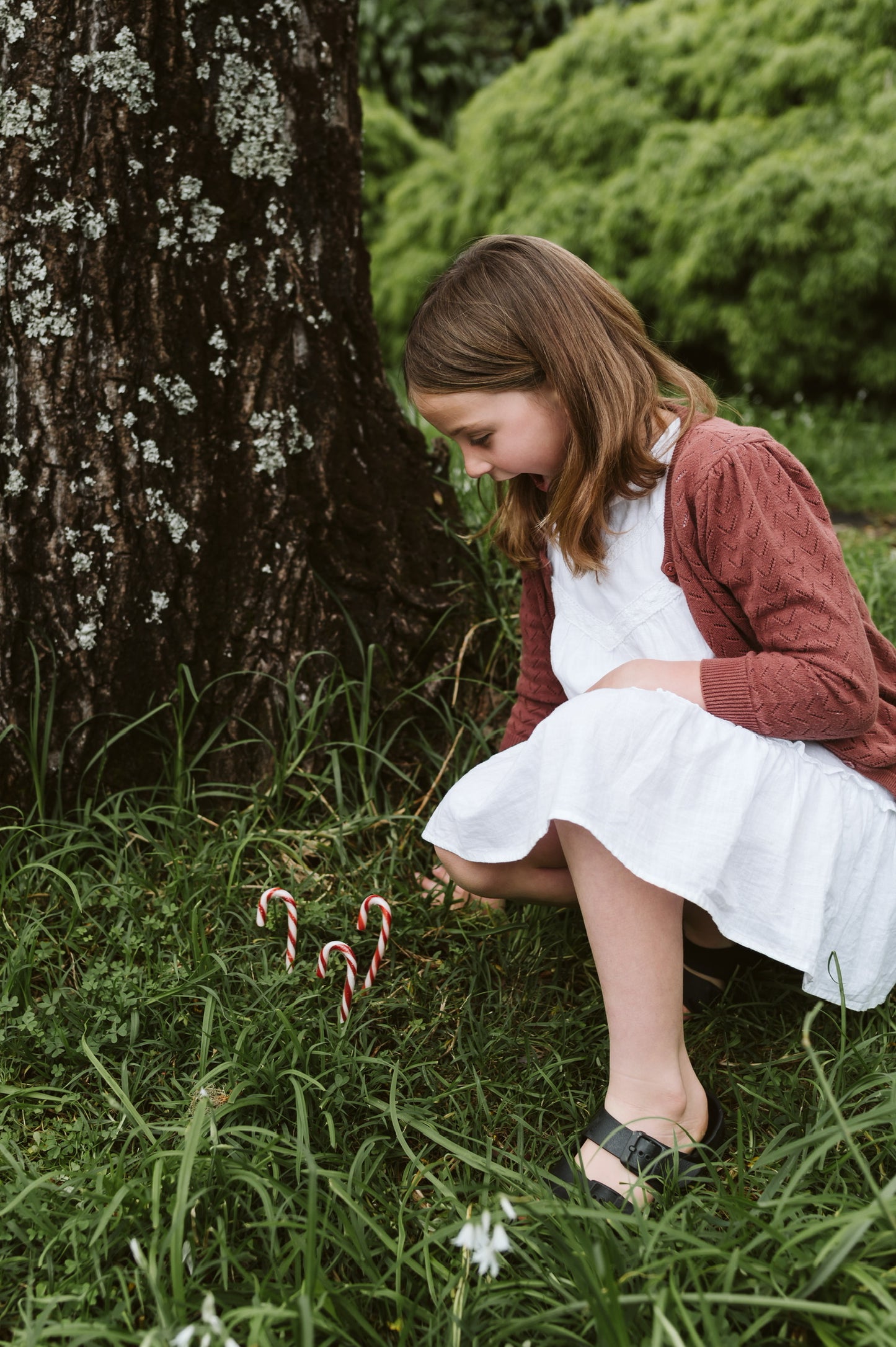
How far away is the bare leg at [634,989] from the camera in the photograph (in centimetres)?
141

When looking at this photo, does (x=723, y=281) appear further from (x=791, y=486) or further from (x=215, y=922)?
(x=215, y=922)

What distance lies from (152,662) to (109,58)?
1081 millimetres

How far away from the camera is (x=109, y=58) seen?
1.84 m

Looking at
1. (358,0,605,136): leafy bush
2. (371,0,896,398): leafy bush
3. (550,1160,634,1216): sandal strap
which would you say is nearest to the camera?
(550,1160,634,1216): sandal strap

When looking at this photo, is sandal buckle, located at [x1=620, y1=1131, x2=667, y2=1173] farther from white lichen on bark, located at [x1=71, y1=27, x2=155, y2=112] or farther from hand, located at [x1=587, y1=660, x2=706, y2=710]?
white lichen on bark, located at [x1=71, y1=27, x2=155, y2=112]

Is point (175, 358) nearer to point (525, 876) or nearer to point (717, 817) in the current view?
point (525, 876)

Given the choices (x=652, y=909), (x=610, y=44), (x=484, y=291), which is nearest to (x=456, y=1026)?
(x=652, y=909)

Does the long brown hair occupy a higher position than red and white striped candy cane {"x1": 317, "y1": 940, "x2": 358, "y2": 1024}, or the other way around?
the long brown hair

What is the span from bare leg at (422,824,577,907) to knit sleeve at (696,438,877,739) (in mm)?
378

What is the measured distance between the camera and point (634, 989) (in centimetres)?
142

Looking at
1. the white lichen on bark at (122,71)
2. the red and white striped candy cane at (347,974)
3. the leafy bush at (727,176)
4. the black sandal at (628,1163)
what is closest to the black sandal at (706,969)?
the black sandal at (628,1163)

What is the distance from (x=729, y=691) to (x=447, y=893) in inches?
26.9

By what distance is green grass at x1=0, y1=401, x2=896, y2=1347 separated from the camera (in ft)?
3.79

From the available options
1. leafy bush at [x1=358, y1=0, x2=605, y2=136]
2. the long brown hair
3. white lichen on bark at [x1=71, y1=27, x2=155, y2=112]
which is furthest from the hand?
leafy bush at [x1=358, y1=0, x2=605, y2=136]
